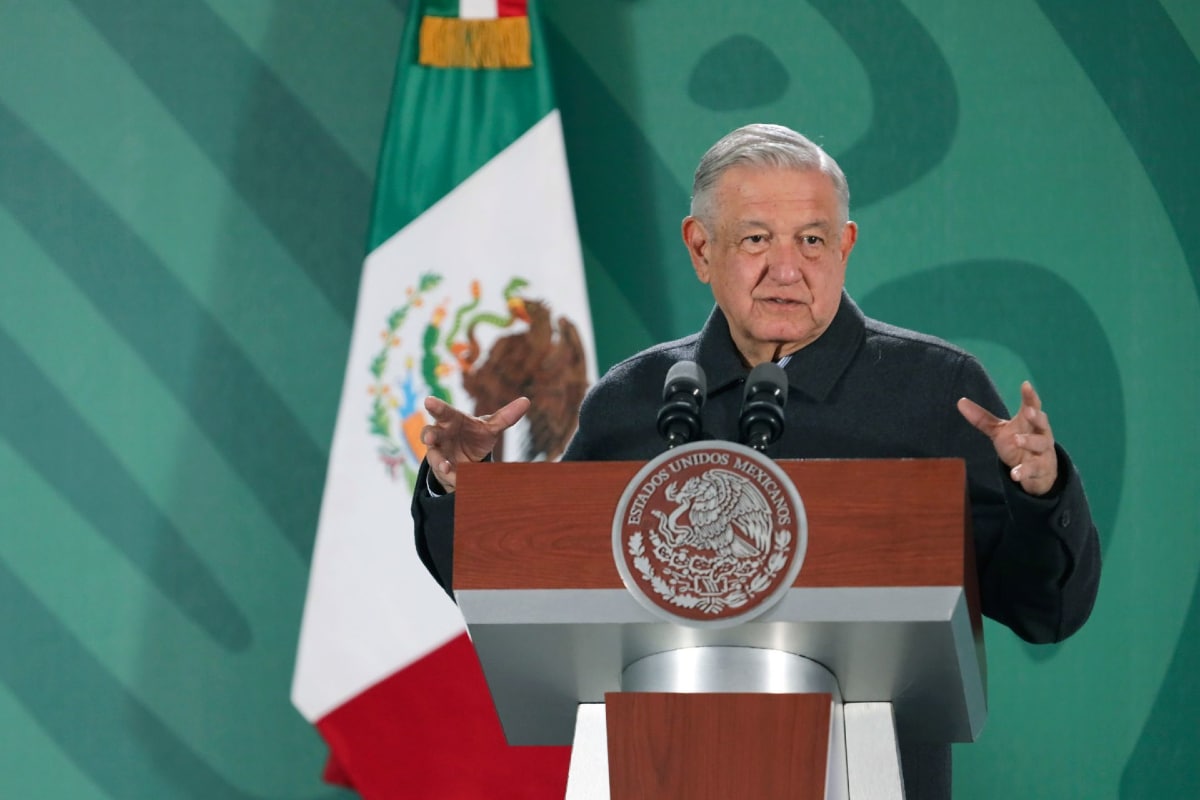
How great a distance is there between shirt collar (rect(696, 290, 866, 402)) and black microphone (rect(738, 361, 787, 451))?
0.42 m

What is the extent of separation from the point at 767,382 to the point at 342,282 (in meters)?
2.35

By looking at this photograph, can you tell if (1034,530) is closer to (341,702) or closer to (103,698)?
(341,702)

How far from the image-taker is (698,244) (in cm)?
228

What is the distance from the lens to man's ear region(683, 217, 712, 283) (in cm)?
225

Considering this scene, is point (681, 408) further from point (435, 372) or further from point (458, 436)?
point (435, 372)

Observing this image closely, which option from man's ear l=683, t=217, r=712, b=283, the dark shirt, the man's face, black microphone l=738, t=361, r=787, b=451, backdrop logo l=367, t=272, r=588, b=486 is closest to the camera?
black microphone l=738, t=361, r=787, b=451

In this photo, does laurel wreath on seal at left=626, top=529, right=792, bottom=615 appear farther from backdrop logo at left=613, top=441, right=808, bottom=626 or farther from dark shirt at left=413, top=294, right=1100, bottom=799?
dark shirt at left=413, top=294, right=1100, bottom=799

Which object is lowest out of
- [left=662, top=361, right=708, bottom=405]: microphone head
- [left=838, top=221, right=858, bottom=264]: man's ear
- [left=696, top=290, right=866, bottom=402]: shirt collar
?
[left=662, top=361, right=708, bottom=405]: microphone head

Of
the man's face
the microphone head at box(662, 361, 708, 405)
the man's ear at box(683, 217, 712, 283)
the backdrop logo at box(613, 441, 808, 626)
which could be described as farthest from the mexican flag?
the backdrop logo at box(613, 441, 808, 626)

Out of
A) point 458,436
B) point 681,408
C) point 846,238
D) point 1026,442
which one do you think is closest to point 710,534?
point 681,408

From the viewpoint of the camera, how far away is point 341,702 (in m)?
3.51

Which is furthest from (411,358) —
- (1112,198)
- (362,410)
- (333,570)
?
(1112,198)

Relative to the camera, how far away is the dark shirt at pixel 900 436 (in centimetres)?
178

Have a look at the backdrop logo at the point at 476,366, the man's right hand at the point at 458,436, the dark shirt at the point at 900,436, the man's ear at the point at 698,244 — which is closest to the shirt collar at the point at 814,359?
the dark shirt at the point at 900,436
